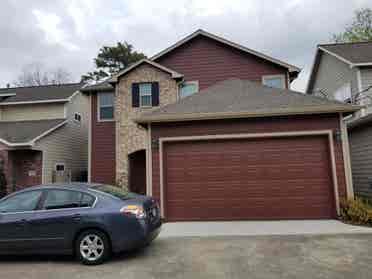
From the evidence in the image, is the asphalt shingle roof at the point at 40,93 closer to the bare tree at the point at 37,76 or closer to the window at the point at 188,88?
the window at the point at 188,88

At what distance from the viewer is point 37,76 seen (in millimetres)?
33344

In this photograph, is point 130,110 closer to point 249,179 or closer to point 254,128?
point 254,128

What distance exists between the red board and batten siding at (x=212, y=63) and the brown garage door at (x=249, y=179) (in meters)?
6.89

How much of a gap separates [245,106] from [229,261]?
A: 5135 mm

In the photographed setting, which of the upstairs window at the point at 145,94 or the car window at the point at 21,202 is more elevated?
the upstairs window at the point at 145,94

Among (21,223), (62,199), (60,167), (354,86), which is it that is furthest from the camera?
(60,167)

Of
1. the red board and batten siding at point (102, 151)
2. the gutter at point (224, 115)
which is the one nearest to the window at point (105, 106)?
the red board and batten siding at point (102, 151)

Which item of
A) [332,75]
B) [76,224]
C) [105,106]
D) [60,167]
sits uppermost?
[332,75]

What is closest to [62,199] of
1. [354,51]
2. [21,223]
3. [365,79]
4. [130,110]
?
[21,223]

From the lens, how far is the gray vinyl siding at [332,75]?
45.0ft

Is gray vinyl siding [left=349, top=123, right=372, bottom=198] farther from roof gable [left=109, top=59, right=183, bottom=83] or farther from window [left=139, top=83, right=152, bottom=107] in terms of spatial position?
window [left=139, top=83, right=152, bottom=107]

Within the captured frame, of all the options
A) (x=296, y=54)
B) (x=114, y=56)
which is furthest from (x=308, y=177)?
(x=114, y=56)

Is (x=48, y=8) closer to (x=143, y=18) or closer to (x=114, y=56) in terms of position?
(x=143, y=18)

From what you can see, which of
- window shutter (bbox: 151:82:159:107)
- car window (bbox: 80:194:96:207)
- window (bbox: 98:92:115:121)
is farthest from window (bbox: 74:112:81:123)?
car window (bbox: 80:194:96:207)
